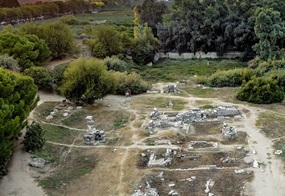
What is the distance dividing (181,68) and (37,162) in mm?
38792

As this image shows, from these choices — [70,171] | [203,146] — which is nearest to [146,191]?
[70,171]

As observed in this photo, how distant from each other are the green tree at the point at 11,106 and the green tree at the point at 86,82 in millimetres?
12247

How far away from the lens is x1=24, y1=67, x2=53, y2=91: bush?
51031 mm

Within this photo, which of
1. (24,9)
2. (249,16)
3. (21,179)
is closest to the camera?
(21,179)

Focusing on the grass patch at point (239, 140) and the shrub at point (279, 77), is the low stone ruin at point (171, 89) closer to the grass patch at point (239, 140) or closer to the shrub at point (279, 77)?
the shrub at point (279, 77)

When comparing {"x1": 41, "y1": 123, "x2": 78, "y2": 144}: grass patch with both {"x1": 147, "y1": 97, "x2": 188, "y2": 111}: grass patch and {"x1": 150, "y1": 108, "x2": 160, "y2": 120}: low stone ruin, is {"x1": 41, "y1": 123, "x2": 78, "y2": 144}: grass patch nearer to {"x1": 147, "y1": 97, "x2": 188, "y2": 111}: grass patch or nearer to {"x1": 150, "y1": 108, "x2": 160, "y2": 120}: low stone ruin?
{"x1": 150, "y1": 108, "x2": 160, "y2": 120}: low stone ruin

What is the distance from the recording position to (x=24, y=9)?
102 m

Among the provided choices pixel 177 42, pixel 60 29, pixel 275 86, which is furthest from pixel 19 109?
pixel 177 42

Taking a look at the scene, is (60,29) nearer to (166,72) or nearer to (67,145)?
(166,72)

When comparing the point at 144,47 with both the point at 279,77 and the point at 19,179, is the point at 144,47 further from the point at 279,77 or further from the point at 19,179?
the point at 19,179

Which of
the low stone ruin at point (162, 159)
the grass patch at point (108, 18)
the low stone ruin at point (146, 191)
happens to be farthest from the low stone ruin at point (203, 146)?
the grass patch at point (108, 18)

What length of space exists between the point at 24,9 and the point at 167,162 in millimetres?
80618

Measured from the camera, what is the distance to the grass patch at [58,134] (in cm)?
3953

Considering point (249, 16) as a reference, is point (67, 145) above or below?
below
